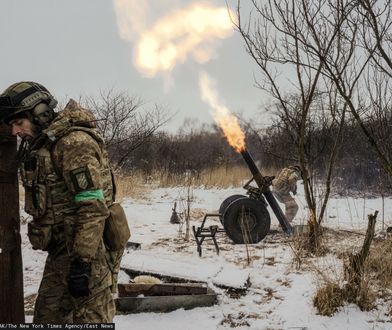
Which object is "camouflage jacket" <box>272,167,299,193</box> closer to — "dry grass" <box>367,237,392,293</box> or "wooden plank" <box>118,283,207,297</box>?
"dry grass" <box>367,237,392,293</box>

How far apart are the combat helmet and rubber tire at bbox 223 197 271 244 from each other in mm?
5509

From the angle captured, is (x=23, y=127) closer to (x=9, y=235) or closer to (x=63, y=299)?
(x=9, y=235)

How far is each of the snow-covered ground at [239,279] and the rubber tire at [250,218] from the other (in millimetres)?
232

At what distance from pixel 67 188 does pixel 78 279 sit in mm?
609

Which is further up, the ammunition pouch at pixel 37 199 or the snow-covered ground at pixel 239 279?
the ammunition pouch at pixel 37 199

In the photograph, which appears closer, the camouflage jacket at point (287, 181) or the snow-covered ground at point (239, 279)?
the snow-covered ground at point (239, 279)

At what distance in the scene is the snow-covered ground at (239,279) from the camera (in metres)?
4.41

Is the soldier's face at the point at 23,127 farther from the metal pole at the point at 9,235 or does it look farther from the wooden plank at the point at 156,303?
the wooden plank at the point at 156,303

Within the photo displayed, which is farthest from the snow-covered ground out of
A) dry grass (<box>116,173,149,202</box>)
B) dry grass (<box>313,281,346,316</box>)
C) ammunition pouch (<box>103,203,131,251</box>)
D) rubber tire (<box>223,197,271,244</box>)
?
dry grass (<box>116,173,149,202</box>)

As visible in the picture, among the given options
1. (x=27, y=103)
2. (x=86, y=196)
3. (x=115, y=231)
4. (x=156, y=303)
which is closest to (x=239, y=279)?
(x=156, y=303)

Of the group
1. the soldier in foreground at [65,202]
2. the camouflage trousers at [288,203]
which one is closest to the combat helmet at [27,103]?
the soldier in foreground at [65,202]

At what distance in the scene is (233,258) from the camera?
7035 mm

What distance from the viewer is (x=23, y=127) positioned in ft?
9.75

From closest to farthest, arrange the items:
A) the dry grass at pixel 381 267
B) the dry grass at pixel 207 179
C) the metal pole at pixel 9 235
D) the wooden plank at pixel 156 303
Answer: the metal pole at pixel 9 235 < the wooden plank at pixel 156 303 < the dry grass at pixel 381 267 < the dry grass at pixel 207 179
